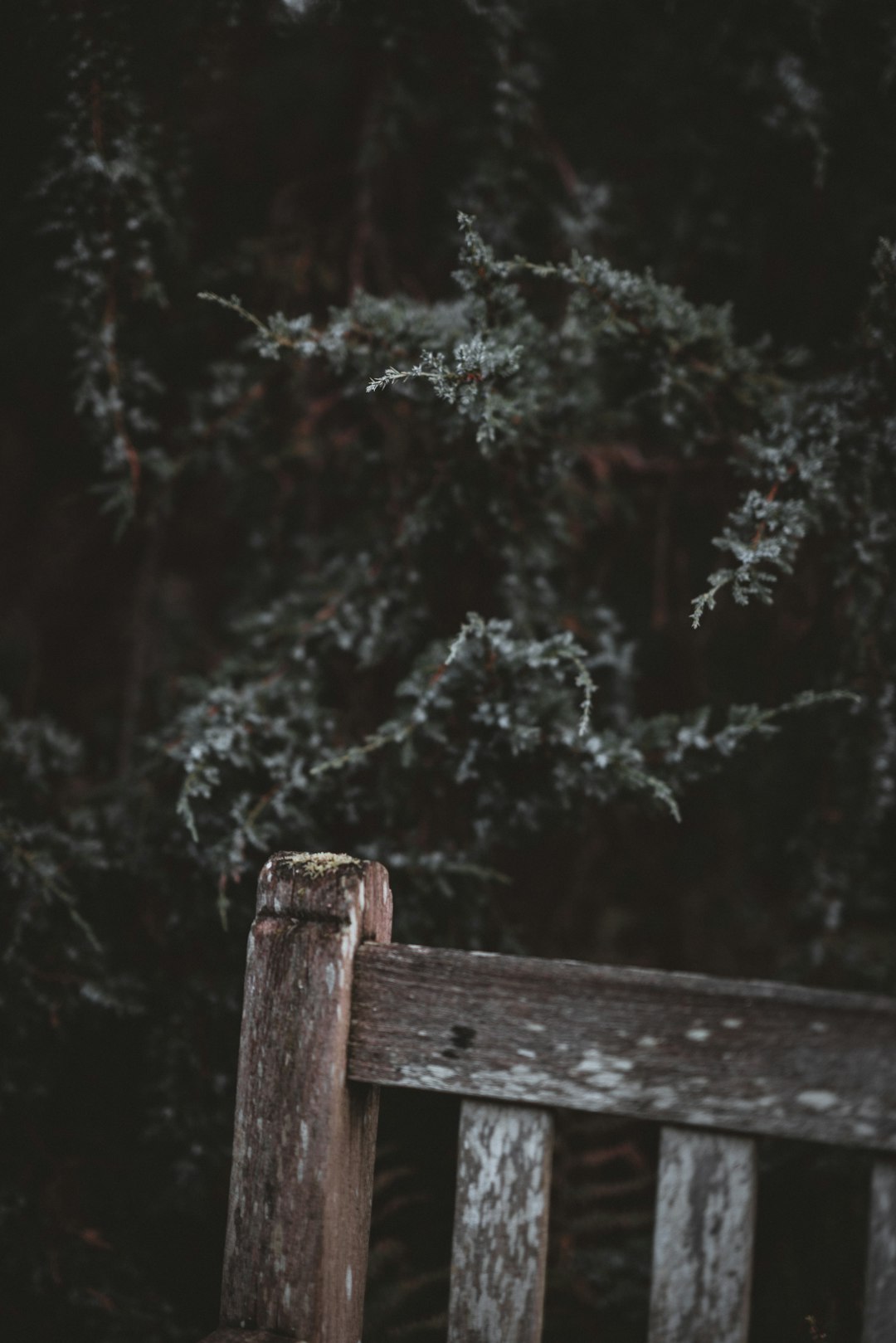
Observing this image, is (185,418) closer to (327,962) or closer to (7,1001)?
(7,1001)

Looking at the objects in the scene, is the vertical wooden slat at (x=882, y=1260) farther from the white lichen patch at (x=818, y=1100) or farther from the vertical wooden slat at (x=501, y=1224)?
the vertical wooden slat at (x=501, y=1224)

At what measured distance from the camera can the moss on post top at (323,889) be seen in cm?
103

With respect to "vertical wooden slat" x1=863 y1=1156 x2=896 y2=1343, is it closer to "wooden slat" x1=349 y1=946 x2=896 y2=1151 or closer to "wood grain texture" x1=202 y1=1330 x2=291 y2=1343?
"wooden slat" x1=349 y1=946 x2=896 y2=1151

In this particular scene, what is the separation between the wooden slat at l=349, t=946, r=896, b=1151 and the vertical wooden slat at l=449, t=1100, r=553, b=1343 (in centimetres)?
4

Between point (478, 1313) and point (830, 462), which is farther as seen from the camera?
point (830, 462)

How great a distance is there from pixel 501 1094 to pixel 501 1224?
0.48 feet

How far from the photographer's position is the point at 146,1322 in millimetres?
1640

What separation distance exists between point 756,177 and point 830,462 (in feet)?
3.34

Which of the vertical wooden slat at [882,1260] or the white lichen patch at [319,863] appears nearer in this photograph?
the vertical wooden slat at [882,1260]

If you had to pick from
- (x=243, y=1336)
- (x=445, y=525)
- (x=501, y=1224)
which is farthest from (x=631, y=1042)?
(x=445, y=525)

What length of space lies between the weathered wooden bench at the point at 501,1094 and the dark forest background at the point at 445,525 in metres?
0.46

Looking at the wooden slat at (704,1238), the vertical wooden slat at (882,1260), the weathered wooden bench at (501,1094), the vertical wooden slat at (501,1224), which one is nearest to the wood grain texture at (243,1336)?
the weathered wooden bench at (501,1094)

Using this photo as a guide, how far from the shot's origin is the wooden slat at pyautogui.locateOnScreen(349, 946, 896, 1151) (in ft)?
2.88

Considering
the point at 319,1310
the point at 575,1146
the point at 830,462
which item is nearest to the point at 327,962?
the point at 319,1310
